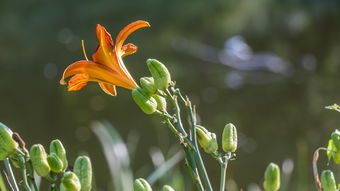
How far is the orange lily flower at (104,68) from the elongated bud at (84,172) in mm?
127

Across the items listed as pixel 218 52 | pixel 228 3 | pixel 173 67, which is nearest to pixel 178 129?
pixel 173 67

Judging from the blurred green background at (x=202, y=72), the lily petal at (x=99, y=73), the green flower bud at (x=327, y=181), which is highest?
the blurred green background at (x=202, y=72)

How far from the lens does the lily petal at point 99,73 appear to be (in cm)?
69

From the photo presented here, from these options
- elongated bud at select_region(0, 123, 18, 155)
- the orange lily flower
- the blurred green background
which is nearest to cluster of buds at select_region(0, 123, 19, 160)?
elongated bud at select_region(0, 123, 18, 155)

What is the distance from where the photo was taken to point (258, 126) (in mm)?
7035

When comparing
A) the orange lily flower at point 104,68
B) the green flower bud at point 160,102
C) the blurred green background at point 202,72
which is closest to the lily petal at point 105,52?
the orange lily flower at point 104,68

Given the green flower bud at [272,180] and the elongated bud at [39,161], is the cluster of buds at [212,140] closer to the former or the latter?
the green flower bud at [272,180]

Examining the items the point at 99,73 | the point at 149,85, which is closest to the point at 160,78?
the point at 149,85

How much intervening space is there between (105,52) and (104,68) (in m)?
0.02

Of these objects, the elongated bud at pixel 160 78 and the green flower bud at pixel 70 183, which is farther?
the elongated bud at pixel 160 78

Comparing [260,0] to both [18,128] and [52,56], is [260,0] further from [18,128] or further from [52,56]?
[18,128]

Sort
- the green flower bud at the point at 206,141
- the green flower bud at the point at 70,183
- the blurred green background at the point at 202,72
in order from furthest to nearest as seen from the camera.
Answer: the blurred green background at the point at 202,72 < the green flower bud at the point at 206,141 < the green flower bud at the point at 70,183

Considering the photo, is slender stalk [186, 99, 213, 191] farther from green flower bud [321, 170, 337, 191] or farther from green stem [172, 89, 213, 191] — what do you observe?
green flower bud [321, 170, 337, 191]

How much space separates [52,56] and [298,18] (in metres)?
6.58
